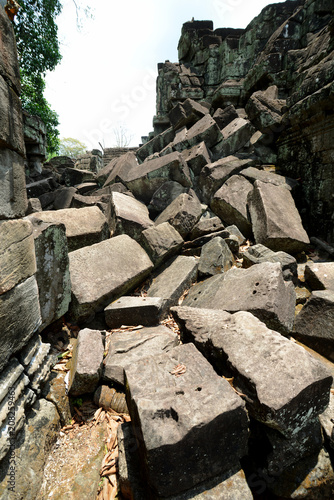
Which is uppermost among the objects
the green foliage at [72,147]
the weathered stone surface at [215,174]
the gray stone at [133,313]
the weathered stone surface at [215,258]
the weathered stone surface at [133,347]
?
the green foliage at [72,147]

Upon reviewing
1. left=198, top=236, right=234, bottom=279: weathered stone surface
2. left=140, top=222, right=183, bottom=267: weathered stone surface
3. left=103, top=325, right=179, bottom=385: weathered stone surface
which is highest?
left=140, top=222, right=183, bottom=267: weathered stone surface

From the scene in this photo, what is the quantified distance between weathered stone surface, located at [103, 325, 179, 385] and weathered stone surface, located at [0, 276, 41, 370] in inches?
27.1

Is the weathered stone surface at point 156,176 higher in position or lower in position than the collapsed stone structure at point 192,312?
higher

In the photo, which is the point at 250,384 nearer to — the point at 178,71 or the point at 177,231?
the point at 177,231

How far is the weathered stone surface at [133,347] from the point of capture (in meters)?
1.91

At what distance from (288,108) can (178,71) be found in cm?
817

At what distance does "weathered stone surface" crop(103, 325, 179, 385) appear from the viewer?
6.28 ft

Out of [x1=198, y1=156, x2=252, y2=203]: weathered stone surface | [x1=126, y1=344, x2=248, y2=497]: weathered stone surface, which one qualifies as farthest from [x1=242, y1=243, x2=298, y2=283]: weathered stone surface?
[x1=126, y1=344, x2=248, y2=497]: weathered stone surface

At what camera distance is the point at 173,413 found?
125 cm

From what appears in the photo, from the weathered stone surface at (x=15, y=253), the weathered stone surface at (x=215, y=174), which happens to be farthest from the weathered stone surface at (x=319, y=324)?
the weathered stone surface at (x=215, y=174)

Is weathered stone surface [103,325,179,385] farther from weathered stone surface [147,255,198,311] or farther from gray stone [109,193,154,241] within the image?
gray stone [109,193,154,241]

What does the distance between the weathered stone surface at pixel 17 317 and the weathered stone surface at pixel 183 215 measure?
2307 millimetres

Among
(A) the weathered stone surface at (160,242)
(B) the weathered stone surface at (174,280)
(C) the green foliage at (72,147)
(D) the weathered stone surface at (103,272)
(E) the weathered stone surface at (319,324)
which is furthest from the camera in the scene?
(C) the green foliage at (72,147)

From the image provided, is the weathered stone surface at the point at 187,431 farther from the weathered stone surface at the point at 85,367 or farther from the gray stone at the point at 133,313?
the gray stone at the point at 133,313
